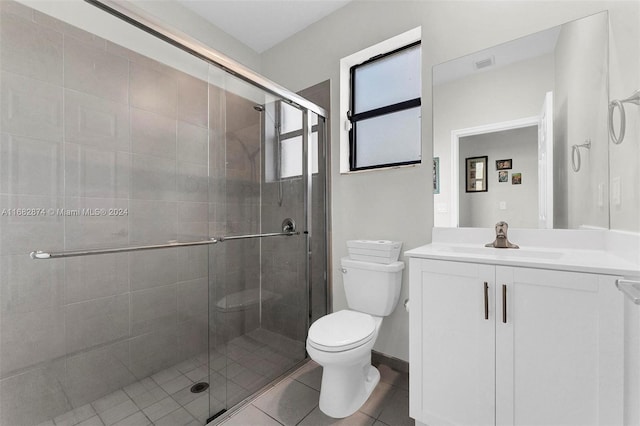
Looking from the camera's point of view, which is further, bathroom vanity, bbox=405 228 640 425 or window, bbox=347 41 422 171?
window, bbox=347 41 422 171

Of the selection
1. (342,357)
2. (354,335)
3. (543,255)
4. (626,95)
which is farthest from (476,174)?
(342,357)

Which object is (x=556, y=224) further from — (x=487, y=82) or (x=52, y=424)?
(x=52, y=424)

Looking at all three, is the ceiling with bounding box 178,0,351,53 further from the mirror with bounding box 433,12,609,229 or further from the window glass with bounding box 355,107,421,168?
the mirror with bounding box 433,12,609,229

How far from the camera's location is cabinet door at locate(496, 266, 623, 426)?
0.91m

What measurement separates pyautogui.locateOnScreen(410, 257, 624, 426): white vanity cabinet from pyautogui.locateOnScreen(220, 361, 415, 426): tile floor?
0.27 meters

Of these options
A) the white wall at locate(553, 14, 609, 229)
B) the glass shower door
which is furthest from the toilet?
the white wall at locate(553, 14, 609, 229)

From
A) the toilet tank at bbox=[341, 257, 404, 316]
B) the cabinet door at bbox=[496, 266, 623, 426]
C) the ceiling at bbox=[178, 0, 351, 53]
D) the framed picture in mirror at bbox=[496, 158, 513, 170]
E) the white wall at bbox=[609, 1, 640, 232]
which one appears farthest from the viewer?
the ceiling at bbox=[178, 0, 351, 53]

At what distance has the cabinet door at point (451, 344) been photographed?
3.68 ft

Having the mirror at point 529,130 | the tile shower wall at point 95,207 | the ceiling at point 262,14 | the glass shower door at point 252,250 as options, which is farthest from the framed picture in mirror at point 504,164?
the ceiling at point 262,14

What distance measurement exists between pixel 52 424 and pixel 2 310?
546 mm

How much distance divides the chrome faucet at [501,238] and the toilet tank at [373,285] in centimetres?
55

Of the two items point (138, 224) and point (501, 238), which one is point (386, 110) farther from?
point (138, 224)

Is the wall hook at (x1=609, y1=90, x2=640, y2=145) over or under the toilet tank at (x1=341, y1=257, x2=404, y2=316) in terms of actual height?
over

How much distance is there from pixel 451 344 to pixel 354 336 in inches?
18.6
